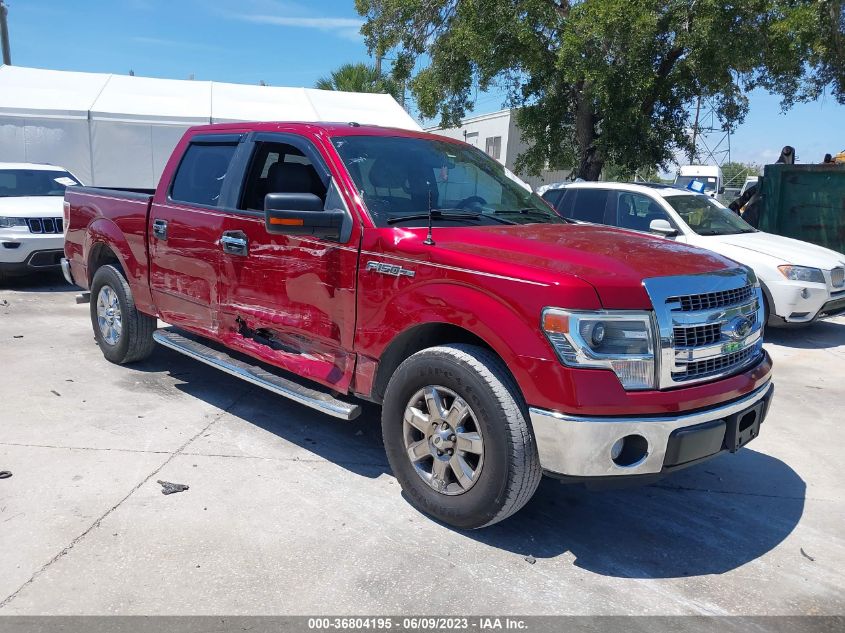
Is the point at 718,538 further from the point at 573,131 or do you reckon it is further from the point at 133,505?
the point at 573,131

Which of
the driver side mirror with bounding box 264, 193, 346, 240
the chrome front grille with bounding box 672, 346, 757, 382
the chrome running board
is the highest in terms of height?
the driver side mirror with bounding box 264, 193, 346, 240

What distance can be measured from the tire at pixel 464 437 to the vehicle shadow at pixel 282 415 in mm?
672

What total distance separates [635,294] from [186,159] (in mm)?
3752

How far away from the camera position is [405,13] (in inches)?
547

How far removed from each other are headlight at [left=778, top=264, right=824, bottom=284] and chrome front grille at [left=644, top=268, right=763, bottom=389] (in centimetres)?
495

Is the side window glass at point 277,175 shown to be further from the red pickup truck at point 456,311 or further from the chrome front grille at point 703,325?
the chrome front grille at point 703,325

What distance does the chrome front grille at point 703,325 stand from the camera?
10.2 ft

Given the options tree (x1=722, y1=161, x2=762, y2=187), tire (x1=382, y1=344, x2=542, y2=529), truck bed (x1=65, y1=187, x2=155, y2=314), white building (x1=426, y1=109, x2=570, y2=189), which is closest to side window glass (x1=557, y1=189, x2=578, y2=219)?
truck bed (x1=65, y1=187, x2=155, y2=314)

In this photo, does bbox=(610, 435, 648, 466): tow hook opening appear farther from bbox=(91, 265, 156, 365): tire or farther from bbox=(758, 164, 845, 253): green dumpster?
bbox=(758, 164, 845, 253): green dumpster

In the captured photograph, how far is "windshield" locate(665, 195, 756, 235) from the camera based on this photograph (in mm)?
8703

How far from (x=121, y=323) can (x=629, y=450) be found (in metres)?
4.53

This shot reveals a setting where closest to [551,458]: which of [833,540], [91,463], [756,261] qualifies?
[833,540]

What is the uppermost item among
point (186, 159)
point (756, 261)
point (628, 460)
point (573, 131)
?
point (573, 131)

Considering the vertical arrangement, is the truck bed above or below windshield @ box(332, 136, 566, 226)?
below
